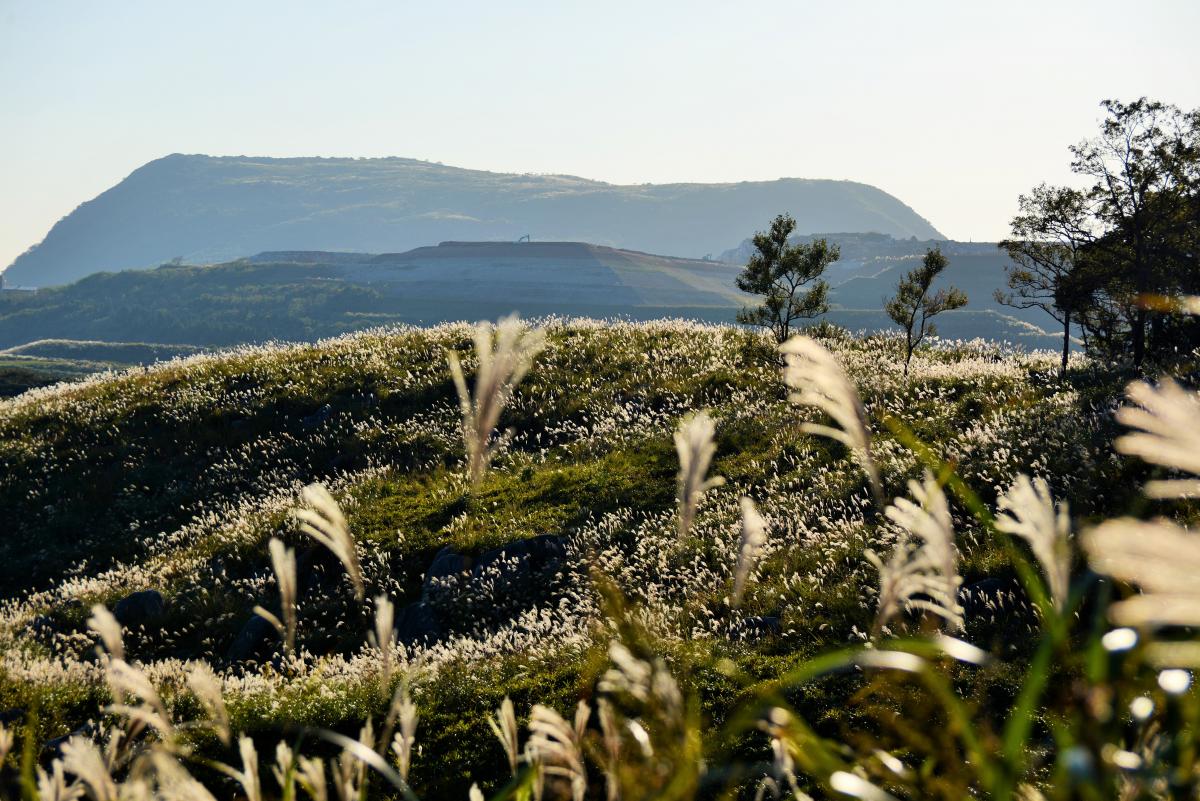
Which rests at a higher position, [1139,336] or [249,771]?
[1139,336]

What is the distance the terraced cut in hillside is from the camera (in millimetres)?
8266

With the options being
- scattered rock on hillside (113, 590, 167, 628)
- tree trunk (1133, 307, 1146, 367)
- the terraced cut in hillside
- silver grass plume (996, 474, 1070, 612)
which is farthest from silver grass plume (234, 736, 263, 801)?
tree trunk (1133, 307, 1146, 367)

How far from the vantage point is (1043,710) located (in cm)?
612

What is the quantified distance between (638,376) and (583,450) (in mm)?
4336

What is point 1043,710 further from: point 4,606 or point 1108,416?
point 4,606

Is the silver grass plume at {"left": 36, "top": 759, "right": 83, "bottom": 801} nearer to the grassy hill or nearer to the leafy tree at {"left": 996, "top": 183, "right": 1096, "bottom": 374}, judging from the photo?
the leafy tree at {"left": 996, "top": 183, "right": 1096, "bottom": 374}

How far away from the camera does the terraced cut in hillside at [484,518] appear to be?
8266 mm

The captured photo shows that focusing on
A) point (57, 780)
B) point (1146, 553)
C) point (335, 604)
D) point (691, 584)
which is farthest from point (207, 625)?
point (1146, 553)

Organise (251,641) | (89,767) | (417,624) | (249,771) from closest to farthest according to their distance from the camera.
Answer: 1. (89,767)
2. (249,771)
3. (417,624)
4. (251,641)

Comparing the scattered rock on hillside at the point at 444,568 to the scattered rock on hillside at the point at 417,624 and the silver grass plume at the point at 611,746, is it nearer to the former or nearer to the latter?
the scattered rock on hillside at the point at 417,624

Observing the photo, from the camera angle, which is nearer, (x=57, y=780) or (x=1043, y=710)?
(x=57, y=780)

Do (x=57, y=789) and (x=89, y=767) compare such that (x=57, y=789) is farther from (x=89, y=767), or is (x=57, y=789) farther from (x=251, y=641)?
(x=251, y=641)

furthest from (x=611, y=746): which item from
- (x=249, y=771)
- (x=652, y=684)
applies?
(x=249, y=771)

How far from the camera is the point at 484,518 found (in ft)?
Answer: 47.2
